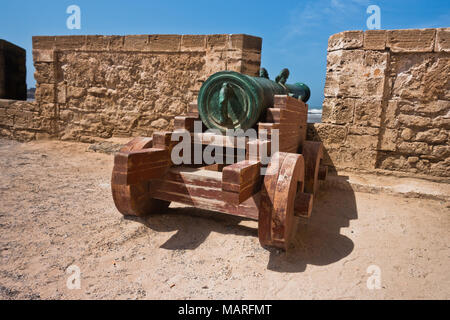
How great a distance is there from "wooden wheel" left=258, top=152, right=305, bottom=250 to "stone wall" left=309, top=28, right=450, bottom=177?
250cm

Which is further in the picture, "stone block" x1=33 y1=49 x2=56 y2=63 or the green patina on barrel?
"stone block" x1=33 y1=49 x2=56 y2=63

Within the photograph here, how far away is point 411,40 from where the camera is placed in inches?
152

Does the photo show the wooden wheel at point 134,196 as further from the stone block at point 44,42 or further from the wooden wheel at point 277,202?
the stone block at point 44,42

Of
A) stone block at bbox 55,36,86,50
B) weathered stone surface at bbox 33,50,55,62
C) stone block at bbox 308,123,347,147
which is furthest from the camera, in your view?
weathered stone surface at bbox 33,50,55,62

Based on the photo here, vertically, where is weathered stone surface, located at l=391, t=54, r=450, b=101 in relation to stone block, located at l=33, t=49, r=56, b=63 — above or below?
below

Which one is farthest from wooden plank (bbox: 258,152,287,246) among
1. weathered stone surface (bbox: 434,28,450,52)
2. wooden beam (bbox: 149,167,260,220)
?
weathered stone surface (bbox: 434,28,450,52)

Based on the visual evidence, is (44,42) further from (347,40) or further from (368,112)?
(368,112)

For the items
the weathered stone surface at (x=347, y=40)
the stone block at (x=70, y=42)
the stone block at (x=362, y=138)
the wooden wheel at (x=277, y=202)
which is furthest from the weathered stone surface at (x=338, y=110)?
the stone block at (x=70, y=42)

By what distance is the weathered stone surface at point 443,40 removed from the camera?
370 cm

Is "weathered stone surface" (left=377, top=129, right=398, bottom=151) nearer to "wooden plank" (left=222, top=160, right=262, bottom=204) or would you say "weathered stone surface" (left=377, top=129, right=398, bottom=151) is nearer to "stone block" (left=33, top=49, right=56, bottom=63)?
"wooden plank" (left=222, top=160, right=262, bottom=204)

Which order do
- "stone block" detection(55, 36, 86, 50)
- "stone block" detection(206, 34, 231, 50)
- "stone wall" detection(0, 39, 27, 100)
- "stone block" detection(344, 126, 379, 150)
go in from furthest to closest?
"stone wall" detection(0, 39, 27, 100) → "stone block" detection(55, 36, 86, 50) → "stone block" detection(206, 34, 231, 50) → "stone block" detection(344, 126, 379, 150)

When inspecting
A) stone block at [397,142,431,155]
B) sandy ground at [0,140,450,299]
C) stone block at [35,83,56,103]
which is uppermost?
stone block at [35,83,56,103]

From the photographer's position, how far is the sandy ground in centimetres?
189

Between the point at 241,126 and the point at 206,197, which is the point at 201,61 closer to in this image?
the point at 241,126
